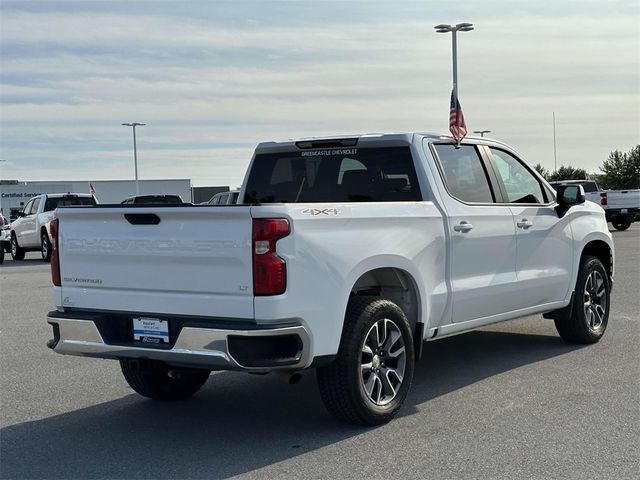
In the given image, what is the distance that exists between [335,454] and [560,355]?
349 centimetres

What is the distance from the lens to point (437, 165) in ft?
22.0

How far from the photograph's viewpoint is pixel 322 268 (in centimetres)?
521

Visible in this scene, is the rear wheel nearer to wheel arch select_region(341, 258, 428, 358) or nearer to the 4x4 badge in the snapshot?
wheel arch select_region(341, 258, 428, 358)

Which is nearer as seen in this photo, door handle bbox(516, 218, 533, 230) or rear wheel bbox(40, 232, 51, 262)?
door handle bbox(516, 218, 533, 230)

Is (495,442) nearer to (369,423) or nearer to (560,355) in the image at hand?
(369,423)

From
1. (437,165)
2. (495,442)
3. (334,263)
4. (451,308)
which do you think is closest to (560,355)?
(451,308)

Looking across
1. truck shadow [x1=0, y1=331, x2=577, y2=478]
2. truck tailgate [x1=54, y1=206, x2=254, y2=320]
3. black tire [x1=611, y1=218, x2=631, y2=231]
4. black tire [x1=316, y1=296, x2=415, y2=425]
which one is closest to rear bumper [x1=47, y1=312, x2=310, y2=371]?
truck tailgate [x1=54, y1=206, x2=254, y2=320]

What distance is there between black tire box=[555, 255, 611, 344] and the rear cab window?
254cm

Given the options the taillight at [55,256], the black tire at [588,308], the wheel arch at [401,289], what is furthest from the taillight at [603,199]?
the taillight at [55,256]

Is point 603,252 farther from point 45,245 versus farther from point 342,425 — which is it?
point 45,245

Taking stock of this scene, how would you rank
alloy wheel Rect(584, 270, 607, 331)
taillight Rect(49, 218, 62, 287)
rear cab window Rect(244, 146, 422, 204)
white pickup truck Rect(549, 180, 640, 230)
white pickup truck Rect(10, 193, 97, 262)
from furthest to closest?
white pickup truck Rect(549, 180, 640, 230) < white pickup truck Rect(10, 193, 97, 262) < alloy wheel Rect(584, 270, 607, 331) < rear cab window Rect(244, 146, 422, 204) < taillight Rect(49, 218, 62, 287)

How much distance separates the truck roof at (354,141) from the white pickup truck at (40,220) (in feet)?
52.7

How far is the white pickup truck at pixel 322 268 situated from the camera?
5.01m

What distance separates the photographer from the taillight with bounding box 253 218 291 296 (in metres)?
4.92
